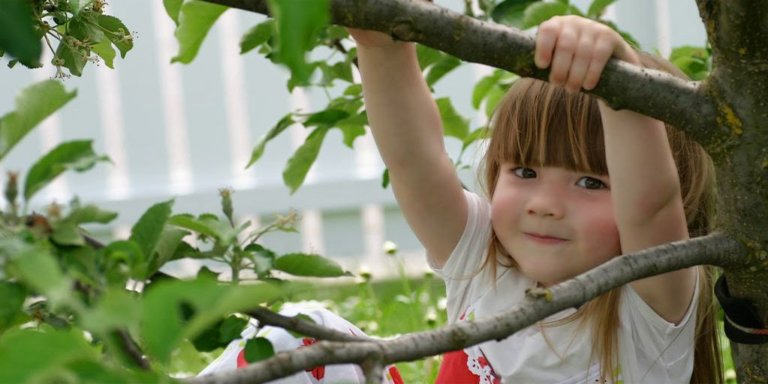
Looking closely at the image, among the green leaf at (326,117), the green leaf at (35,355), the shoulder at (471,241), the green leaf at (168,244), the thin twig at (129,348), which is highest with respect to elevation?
the green leaf at (35,355)

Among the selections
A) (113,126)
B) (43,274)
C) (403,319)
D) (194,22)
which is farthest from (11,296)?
(113,126)

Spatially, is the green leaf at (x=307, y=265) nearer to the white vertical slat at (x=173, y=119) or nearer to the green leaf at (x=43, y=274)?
the green leaf at (x=43, y=274)

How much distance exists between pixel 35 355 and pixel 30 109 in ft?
0.64

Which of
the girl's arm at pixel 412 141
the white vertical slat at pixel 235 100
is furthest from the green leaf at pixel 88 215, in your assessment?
the white vertical slat at pixel 235 100

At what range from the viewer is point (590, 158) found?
1166 mm

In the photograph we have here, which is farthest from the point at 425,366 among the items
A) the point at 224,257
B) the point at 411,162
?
the point at 224,257

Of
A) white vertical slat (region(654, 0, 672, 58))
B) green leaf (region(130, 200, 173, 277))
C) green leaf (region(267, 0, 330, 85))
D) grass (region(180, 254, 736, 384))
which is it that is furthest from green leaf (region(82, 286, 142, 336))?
white vertical slat (region(654, 0, 672, 58))

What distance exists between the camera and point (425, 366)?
1.78m

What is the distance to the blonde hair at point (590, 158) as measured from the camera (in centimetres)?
118

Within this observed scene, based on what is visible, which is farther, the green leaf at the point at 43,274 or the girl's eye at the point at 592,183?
the girl's eye at the point at 592,183

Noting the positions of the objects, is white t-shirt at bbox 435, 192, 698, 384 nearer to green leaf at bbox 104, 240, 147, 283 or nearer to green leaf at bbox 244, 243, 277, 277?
green leaf at bbox 244, 243, 277, 277

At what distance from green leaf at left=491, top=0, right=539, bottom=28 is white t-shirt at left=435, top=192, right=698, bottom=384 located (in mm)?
204

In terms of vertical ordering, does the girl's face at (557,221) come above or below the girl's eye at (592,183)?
below

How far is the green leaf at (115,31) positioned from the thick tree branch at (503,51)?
25 centimetres
